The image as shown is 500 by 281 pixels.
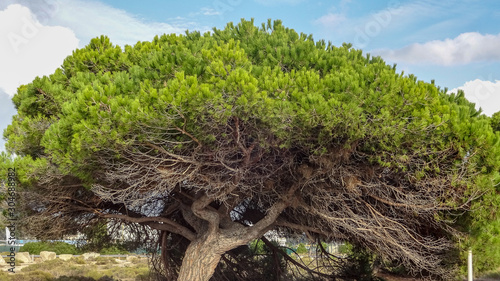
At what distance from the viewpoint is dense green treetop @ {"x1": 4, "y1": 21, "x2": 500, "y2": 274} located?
271 inches

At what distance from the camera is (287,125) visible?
23.0ft

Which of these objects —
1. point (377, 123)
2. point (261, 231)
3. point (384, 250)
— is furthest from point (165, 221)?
point (377, 123)

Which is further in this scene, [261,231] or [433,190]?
[261,231]

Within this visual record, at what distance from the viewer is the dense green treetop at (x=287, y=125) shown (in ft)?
22.6

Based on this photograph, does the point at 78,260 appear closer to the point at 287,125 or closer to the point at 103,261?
the point at 103,261

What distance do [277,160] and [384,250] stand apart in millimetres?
3077

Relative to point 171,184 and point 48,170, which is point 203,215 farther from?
point 48,170

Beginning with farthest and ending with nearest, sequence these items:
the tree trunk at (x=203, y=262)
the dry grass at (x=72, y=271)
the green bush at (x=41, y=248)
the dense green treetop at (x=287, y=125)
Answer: the green bush at (x=41, y=248) < the dry grass at (x=72, y=271) < the tree trunk at (x=203, y=262) < the dense green treetop at (x=287, y=125)

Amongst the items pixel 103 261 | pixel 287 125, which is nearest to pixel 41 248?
pixel 103 261

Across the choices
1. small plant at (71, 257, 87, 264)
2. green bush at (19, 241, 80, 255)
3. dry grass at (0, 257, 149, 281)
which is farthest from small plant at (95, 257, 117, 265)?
green bush at (19, 241, 80, 255)

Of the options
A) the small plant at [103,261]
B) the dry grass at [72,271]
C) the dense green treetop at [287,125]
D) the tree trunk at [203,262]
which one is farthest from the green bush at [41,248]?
the dense green treetop at [287,125]

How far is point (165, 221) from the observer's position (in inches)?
403

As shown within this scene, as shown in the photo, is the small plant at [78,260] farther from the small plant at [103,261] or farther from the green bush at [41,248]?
the green bush at [41,248]

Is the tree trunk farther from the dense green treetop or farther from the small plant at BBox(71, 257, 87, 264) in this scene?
the small plant at BBox(71, 257, 87, 264)
